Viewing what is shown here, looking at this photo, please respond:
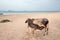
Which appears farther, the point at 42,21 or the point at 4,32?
the point at 4,32

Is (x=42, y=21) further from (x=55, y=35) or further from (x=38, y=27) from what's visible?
(x=55, y=35)

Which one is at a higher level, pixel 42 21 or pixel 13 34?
pixel 42 21

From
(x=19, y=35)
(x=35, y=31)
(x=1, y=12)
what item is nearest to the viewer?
(x=19, y=35)

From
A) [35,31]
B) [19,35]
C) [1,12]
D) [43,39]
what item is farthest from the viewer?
[1,12]

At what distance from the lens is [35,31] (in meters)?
6.36

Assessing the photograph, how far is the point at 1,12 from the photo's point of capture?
15.0m

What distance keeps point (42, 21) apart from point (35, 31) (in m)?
0.80

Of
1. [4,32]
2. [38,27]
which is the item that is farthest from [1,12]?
[38,27]

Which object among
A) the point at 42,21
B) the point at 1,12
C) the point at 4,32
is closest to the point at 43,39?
the point at 42,21

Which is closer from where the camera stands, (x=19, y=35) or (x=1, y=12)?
(x=19, y=35)

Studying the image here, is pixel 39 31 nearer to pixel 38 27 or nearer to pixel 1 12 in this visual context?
pixel 38 27

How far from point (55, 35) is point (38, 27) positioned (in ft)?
2.68

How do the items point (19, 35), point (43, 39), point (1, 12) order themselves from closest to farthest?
point (43, 39)
point (19, 35)
point (1, 12)

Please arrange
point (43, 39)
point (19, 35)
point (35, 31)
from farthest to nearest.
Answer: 1. point (35, 31)
2. point (19, 35)
3. point (43, 39)
